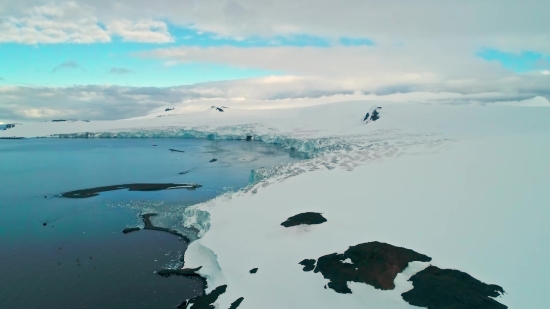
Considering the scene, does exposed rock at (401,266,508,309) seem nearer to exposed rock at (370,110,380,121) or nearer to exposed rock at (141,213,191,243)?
exposed rock at (141,213,191,243)

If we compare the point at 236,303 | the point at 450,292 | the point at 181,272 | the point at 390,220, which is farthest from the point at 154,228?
the point at 450,292

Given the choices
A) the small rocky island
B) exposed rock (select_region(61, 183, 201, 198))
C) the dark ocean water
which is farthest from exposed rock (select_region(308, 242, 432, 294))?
exposed rock (select_region(61, 183, 201, 198))

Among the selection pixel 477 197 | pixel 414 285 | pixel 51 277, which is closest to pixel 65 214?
pixel 51 277

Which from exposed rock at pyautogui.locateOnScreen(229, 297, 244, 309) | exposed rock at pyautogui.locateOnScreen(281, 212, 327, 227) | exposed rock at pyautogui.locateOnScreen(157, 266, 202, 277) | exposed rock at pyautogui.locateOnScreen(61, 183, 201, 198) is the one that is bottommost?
exposed rock at pyautogui.locateOnScreen(157, 266, 202, 277)

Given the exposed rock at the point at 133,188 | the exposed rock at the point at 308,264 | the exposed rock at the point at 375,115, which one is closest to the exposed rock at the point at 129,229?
the exposed rock at the point at 133,188

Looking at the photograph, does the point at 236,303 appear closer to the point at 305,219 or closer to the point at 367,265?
the point at 367,265

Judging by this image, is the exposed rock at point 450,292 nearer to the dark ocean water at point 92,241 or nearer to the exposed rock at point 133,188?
the dark ocean water at point 92,241
